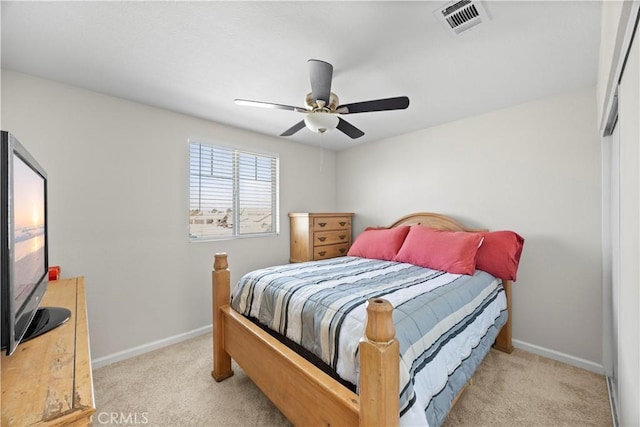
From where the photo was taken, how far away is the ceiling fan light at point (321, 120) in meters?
1.85

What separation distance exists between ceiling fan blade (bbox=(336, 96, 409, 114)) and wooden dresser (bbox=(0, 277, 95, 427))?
1.83 metres

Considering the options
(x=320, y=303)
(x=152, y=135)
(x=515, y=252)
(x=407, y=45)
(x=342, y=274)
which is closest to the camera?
(x=320, y=303)

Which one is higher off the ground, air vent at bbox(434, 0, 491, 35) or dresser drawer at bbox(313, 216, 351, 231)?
air vent at bbox(434, 0, 491, 35)

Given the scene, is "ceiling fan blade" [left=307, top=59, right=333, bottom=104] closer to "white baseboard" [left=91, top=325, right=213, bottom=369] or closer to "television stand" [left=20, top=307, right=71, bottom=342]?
"television stand" [left=20, top=307, right=71, bottom=342]

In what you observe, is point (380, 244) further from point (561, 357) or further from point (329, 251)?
point (561, 357)

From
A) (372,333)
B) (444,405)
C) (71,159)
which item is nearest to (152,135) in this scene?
(71,159)

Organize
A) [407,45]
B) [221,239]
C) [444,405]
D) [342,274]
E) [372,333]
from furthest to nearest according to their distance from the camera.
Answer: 1. [221,239]
2. [342,274]
3. [407,45]
4. [444,405]
5. [372,333]

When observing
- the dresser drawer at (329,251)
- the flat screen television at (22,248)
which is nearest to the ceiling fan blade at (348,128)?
the dresser drawer at (329,251)

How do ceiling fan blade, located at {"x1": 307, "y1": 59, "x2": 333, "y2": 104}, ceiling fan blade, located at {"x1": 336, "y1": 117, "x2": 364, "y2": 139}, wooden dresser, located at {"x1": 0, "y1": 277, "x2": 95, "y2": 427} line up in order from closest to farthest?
wooden dresser, located at {"x1": 0, "y1": 277, "x2": 95, "y2": 427}
ceiling fan blade, located at {"x1": 307, "y1": 59, "x2": 333, "y2": 104}
ceiling fan blade, located at {"x1": 336, "y1": 117, "x2": 364, "y2": 139}

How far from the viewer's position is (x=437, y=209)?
10.2ft

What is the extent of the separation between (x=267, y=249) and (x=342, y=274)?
1615 mm

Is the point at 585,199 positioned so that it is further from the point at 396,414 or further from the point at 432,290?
the point at 396,414

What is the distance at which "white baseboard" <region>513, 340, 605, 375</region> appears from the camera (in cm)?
213

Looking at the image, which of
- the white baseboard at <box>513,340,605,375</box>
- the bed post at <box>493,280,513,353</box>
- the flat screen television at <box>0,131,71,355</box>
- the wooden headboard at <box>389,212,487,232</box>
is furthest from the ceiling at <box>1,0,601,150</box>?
the white baseboard at <box>513,340,605,375</box>
